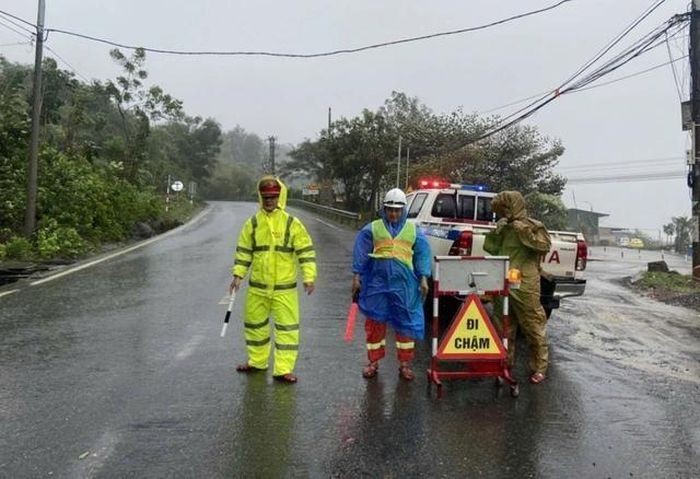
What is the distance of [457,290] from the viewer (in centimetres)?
573

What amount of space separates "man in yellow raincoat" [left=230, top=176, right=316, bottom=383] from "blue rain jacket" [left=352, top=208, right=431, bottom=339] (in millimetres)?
498

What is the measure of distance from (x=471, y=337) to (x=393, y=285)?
0.81 m

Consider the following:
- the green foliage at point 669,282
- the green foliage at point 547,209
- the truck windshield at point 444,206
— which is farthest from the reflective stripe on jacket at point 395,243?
the green foliage at point 547,209

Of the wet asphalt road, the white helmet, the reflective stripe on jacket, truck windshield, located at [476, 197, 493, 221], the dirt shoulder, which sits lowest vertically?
the wet asphalt road

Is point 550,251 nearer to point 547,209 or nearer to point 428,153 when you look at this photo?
point 547,209

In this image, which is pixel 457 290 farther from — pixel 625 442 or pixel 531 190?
pixel 531 190

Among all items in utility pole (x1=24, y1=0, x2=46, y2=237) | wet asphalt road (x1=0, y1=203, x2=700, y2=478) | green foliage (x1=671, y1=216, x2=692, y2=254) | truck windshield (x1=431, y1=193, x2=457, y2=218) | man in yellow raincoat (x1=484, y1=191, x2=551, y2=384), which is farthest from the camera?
green foliage (x1=671, y1=216, x2=692, y2=254)

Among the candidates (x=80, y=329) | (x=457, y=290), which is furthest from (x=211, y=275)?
(x=457, y=290)

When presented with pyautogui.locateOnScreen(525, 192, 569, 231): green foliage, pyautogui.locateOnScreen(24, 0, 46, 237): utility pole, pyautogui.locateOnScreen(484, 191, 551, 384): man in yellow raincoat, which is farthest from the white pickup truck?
pyautogui.locateOnScreen(525, 192, 569, 231): green foliage

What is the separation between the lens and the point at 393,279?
5.82 meters

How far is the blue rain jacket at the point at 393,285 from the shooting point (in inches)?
229

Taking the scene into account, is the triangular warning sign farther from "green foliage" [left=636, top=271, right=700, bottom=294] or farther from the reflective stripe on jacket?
"green foliage" [left=636, top=271, right=700, bottom=294]

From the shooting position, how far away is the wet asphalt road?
4.02m

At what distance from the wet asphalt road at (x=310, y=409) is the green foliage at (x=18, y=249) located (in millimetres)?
5703
